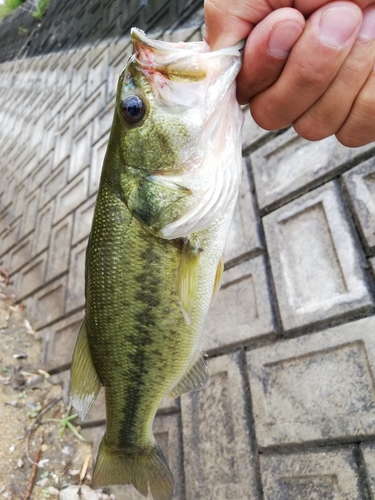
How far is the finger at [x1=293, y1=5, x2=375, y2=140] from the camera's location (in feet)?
2.90

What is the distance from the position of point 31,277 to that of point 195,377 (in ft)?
8.91

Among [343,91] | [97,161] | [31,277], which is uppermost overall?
[97,161]

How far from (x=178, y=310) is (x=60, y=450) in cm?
192

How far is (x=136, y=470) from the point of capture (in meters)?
1.45

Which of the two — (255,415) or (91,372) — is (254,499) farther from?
(91,372)

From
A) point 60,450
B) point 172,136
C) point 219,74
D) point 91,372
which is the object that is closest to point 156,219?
point 172,136

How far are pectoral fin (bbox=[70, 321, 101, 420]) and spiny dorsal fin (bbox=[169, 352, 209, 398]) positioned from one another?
243 millimetres

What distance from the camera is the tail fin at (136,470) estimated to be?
1439 millimetres

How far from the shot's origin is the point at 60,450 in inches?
103

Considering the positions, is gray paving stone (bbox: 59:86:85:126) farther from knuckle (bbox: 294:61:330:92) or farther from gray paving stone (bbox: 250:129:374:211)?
knuckle (bbox: 294:61:330:92)

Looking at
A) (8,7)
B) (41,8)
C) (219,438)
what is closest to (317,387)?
(219,438)

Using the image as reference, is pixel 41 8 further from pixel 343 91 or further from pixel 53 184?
pixel 343 91

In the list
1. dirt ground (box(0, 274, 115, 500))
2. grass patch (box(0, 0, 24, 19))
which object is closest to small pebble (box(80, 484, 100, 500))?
dirt ground (box(0, 274, 115, 500))

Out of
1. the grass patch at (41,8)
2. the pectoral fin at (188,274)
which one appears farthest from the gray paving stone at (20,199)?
the grass patch at (41,8)
